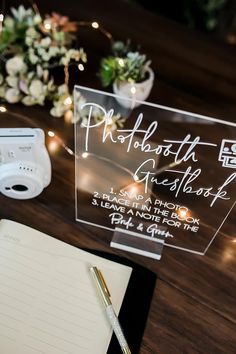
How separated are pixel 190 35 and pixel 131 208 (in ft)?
2.46

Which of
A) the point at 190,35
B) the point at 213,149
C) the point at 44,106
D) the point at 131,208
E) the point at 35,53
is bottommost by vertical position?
the point at 131,208

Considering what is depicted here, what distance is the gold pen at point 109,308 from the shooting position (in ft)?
2.12

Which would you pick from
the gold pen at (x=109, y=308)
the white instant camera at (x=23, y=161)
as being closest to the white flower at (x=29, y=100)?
the white instant camera at (x=23, y=161)

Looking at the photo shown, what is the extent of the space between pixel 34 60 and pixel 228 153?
0.53 metres

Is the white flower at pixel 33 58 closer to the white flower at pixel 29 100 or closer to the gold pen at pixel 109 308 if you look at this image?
the white flower at pixel 29 100

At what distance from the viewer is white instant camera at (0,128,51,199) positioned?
0.74 m

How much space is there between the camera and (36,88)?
958 mm

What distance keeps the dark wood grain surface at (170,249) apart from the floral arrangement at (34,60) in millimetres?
38

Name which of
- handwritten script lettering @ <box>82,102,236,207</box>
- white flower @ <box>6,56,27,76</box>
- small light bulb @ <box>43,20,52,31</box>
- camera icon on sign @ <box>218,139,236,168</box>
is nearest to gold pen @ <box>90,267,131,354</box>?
handwritten script lettering @ <box>82,102,236,207</box>

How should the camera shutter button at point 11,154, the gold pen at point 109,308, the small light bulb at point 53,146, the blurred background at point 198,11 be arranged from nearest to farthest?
the gold pen at point 109,308 → the camera shutter button at point 11,154 → the small light bulb at point 53,146 → the blurred background at point 198,11

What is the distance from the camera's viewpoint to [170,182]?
726 mm

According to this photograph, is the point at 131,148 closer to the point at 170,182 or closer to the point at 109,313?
the point at 170,182

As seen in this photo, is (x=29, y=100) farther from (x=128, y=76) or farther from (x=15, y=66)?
(x=128, y=76)

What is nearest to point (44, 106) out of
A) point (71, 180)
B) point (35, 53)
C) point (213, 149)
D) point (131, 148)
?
point (35, 53)
